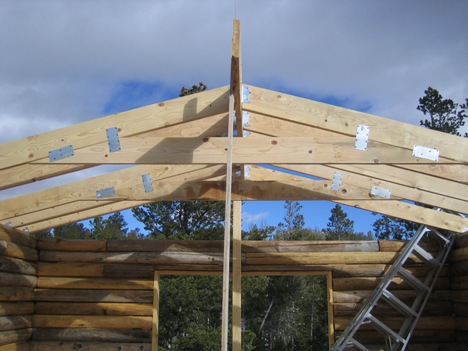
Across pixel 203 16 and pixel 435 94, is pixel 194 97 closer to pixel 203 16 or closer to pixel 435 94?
pixel 203 16

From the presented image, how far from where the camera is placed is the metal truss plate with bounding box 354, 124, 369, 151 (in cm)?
430

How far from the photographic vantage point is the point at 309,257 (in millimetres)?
7582

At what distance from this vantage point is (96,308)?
24.6ft

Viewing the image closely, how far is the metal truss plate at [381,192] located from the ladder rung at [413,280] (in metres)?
1.64

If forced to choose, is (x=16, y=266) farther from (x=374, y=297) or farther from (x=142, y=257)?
(x=374, y=297)

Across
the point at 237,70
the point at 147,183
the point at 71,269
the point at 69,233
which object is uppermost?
the point at 69,233

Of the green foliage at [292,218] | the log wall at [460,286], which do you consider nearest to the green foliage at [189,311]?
the log wall at [460,286]

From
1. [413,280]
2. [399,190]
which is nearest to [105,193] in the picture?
[399,190]

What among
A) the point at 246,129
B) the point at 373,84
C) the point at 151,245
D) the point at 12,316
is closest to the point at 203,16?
the point at 246,129

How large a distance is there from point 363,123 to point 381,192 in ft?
6.35

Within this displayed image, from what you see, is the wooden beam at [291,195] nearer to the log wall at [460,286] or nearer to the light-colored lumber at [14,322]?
the log wall at [460,286]

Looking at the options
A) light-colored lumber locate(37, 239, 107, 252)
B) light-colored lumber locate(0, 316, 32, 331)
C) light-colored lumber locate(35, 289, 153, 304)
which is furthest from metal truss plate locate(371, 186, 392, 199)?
light-colored lumber locate(0, 316, 32, 331)

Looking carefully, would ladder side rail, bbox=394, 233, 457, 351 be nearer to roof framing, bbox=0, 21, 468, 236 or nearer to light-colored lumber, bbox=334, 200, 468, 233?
light-colored lumber, bbox=334, 200, 468, 233

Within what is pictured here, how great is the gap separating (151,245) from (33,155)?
148 inches
